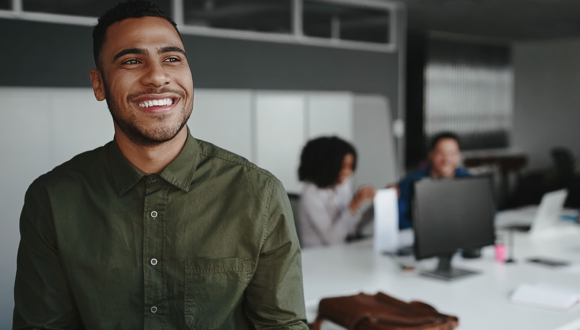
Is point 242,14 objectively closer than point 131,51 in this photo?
No

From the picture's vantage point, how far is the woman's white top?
11.7 ft

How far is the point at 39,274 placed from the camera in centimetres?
134

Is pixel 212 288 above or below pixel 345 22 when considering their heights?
below

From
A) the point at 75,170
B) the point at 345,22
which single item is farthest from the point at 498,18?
the point at 75,170

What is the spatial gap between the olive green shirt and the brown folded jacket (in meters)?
0.56

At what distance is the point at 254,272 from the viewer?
1.39 meters

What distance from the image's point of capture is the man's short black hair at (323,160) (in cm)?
370

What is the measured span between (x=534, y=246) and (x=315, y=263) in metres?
1.40

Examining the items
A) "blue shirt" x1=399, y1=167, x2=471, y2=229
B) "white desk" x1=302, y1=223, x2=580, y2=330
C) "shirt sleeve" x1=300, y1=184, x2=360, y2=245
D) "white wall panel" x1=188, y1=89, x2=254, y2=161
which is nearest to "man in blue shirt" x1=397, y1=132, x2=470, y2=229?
"blue shirt" x1=399, y1=167, x2=471, y2=229

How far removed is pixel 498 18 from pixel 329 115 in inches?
136

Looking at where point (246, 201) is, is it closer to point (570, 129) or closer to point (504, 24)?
point (504, 24)

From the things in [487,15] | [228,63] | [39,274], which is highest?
[487,15]

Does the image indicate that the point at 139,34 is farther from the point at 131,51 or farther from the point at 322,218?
the point at 322,218

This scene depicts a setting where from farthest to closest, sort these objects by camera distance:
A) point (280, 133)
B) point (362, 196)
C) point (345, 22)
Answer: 1. point (345, 22)
2. point (280, 133)
3. point (362, 196)
